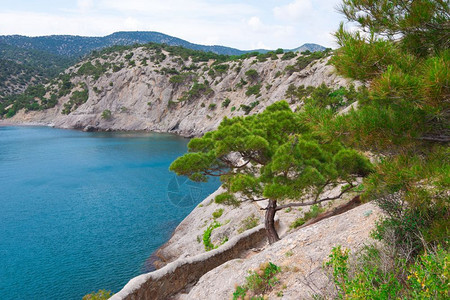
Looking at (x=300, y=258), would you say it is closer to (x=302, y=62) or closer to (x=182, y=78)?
(x=302, y=62)

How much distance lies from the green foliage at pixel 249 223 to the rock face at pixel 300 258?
7192 millimetres

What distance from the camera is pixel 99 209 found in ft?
102

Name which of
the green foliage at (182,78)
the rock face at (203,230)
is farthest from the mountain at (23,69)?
the rock face at (203,230)

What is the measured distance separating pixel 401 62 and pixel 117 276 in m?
20.0

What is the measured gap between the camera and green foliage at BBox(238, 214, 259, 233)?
61.6 feet

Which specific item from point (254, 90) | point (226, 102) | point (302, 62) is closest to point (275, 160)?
point (302, 62)

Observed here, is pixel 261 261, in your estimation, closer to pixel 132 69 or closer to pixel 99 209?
pixel 99 209

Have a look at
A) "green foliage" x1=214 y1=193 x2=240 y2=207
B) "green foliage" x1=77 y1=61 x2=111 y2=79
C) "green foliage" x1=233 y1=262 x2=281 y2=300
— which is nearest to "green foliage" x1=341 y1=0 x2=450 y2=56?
"green foliage" x1=233 y1=262 x2=281 y2=300

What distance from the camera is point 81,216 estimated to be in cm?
2936

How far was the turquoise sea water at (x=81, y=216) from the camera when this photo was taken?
19.6m

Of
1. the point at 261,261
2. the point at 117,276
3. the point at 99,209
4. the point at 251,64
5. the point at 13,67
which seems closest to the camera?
the point at 261,261

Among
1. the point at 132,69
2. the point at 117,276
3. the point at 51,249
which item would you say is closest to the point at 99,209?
the point at 51,249

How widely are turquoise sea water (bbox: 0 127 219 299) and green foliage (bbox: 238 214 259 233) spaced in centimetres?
755

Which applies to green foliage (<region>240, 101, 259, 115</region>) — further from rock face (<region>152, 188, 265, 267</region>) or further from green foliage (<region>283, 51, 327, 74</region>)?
rock face (<region>152, 188, 265, 267</region>)
